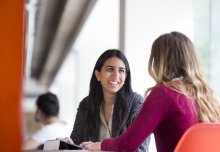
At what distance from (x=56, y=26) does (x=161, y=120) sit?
8.43 metres

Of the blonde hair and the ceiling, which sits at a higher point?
the ceiling

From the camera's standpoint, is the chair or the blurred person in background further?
the blurred person in background

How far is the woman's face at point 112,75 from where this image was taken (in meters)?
2.66

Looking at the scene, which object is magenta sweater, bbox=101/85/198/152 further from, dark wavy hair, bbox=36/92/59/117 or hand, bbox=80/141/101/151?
dark wavy hair, bbox=36/92/59/117

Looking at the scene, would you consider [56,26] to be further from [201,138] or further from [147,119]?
[201,138]

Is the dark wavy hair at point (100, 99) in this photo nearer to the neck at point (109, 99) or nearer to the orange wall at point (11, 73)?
the neck at point (109, 99)

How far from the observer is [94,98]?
2729 mm

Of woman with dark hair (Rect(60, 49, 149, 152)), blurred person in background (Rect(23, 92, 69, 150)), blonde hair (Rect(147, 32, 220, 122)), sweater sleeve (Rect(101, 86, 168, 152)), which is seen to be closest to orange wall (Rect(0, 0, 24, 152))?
sweater sleeve (Rect(101, 86, 168, 152))

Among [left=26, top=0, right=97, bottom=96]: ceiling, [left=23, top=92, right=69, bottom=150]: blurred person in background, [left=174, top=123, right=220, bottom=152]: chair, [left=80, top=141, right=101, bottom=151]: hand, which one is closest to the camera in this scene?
[left=174, top=123, right=220, bottom=152]: chair

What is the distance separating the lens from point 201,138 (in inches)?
66.8

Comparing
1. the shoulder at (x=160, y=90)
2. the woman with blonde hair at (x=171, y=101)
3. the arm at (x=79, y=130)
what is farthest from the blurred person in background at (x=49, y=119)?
the shoulder at (x=160, y=90)

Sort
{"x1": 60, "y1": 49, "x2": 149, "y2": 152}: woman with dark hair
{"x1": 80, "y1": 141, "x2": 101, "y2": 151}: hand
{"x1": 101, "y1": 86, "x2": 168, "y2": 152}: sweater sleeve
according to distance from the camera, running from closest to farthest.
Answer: {"x1": 101, "y1": 86, "x2": 168, "y2": 152}: sweater sleeve < {"x1": 80, "y1": 141, "x2": 101, "y2": 151}: hand < {"x1": 60, "y1": 49, "x2": 149, "y2": 152}: woman with dark hair

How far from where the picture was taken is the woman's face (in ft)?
8.71

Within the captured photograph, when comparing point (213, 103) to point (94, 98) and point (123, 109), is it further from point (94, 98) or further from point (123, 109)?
point (94, 98)
